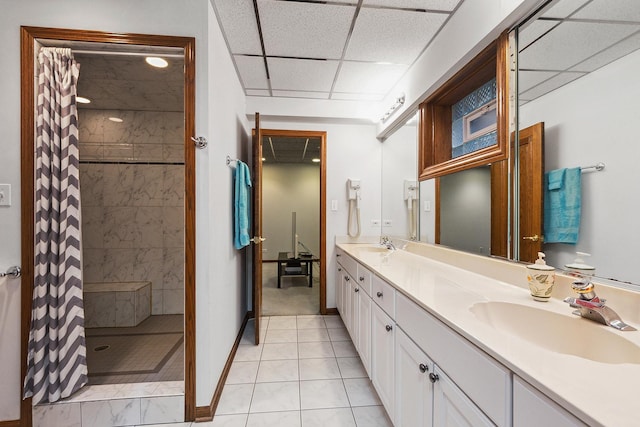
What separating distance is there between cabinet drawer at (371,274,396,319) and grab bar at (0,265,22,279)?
196cm

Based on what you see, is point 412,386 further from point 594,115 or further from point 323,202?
point 323,202

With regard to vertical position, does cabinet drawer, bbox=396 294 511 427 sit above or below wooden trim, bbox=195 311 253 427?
above

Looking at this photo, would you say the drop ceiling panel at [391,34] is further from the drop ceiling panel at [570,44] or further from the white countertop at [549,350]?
the white countertop at [549,350]

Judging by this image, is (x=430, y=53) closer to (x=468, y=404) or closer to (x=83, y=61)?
(x=468, y=404)

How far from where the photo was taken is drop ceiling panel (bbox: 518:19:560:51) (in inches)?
47.0

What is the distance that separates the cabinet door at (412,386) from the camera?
101 centimetres

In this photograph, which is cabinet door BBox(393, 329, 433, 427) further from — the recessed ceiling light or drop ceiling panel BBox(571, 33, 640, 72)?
the recessed ceiling light

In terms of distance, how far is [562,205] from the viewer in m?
1.11

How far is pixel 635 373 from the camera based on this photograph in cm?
60

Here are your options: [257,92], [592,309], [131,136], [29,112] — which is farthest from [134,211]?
[592,309]

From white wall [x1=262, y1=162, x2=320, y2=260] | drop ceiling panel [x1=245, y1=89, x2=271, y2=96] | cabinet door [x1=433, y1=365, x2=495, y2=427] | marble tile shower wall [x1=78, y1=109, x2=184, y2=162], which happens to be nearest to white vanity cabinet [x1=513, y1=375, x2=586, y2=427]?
cabinet door [x1=433, y1=365, x2=495, y2=427]

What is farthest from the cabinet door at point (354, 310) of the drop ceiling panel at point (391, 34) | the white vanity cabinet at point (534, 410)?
the drop ceiling panel at point (391, 34)

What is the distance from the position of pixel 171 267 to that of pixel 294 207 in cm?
383

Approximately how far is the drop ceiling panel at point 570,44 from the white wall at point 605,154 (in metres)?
0.09
